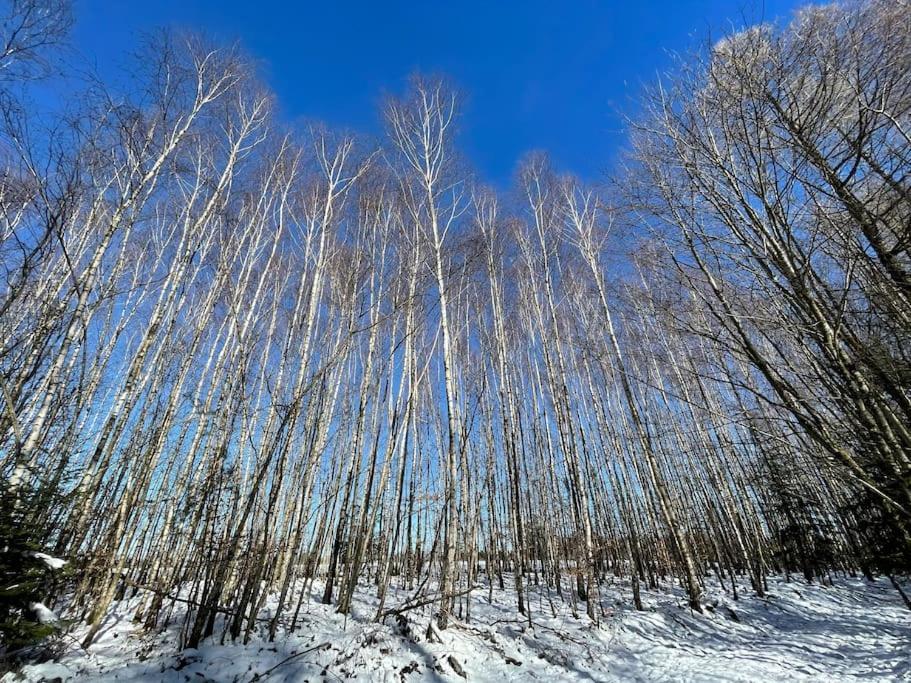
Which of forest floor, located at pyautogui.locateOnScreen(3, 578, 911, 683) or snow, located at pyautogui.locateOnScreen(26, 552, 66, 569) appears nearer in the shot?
snow, located at pyautogui.locateOnScreen(26, 552, 66, 569)

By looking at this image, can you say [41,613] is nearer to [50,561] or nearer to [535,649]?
[50,561]

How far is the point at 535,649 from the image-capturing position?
4520 mm

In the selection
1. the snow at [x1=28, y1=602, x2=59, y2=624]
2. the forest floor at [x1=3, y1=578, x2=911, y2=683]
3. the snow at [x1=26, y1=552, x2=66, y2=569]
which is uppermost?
the snow at [x1=26, y1=552, x2=66, y2=569]

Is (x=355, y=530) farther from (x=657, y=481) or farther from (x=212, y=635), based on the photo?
(x=657, y=481)

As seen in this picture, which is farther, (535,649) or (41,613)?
(535,649)

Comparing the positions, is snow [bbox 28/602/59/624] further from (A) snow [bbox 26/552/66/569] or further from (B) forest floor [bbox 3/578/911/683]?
(B) forest floor [bbox 3/578/911/683]

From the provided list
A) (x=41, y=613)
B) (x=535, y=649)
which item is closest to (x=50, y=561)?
(x=41, y=613)

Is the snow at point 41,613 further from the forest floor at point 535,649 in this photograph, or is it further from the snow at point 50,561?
the forest floor at point 535,649

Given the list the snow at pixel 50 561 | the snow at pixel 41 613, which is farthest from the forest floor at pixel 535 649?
the snow at pixel 50 561

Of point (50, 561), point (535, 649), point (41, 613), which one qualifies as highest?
point (50, 561)

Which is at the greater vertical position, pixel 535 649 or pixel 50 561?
pixel 50 561

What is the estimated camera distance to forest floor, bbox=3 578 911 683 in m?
3.39

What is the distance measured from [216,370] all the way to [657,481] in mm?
7798

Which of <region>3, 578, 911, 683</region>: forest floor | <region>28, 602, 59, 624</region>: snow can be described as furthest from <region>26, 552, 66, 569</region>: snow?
<region>3, 578, 911, 683</region>: forest floor
